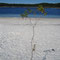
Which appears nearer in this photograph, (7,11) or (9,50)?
(9,50)

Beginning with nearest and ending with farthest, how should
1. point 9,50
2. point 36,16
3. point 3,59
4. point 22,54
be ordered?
point 3,59 < point 22,54 < point 9,50 < point 36,16

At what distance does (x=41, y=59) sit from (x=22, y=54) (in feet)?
0.91

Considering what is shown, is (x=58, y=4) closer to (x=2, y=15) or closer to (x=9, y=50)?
(x=2, y=15)

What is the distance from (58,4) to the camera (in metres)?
6.93

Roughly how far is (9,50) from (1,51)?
0.40 feet

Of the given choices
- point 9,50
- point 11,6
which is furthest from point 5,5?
point 9,50

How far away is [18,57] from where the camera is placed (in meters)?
1.51

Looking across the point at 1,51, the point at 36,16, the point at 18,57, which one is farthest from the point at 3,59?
the point at 36,16

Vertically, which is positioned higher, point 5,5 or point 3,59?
point 5,5

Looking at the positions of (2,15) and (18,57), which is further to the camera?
(2,15)

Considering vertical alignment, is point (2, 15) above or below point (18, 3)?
below

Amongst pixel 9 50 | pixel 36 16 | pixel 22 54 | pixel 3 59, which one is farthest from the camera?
pixel 36 16

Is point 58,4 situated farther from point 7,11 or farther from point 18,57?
point 18,57

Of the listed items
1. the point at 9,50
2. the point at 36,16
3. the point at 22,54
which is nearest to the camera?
the point at 22,54
